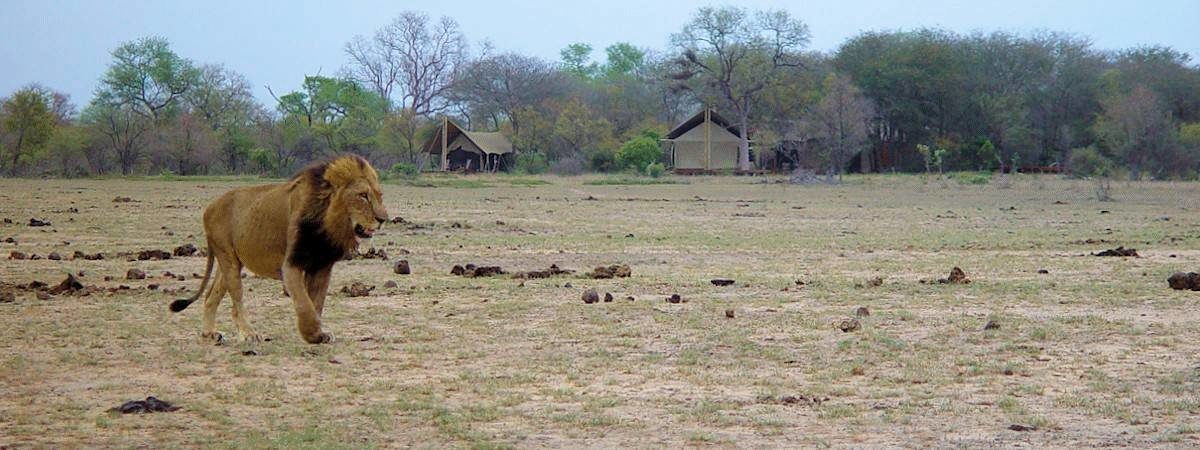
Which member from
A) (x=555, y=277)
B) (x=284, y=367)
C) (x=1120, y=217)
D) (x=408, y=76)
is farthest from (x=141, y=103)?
(x=284, y=367)

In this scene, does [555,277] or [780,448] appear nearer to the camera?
[780,448]

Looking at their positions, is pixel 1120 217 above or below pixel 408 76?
below

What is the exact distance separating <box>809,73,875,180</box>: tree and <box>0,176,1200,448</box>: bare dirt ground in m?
38.0

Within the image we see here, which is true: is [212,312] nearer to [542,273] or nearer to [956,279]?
[542,273]

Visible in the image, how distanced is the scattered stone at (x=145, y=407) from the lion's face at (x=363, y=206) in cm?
217

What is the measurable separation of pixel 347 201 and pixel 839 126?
50.2 metres

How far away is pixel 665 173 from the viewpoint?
60594 millimetres

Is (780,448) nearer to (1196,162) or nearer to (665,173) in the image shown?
(1196,162)

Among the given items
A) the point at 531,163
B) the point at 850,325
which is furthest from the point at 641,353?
the point at 531,163

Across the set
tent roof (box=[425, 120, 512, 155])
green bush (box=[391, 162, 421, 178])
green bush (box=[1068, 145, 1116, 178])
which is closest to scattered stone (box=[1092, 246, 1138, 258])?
green bush (box=[1068, 145, 1116, 178])

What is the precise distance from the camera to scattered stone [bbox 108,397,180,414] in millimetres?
7184

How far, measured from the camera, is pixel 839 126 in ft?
190

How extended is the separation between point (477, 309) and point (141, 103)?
75.6 metres

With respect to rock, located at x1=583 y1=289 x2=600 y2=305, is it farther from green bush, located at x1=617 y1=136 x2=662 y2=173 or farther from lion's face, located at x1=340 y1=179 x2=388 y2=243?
green bush, located at x1=617 y1=136 x2=662 y2=173
